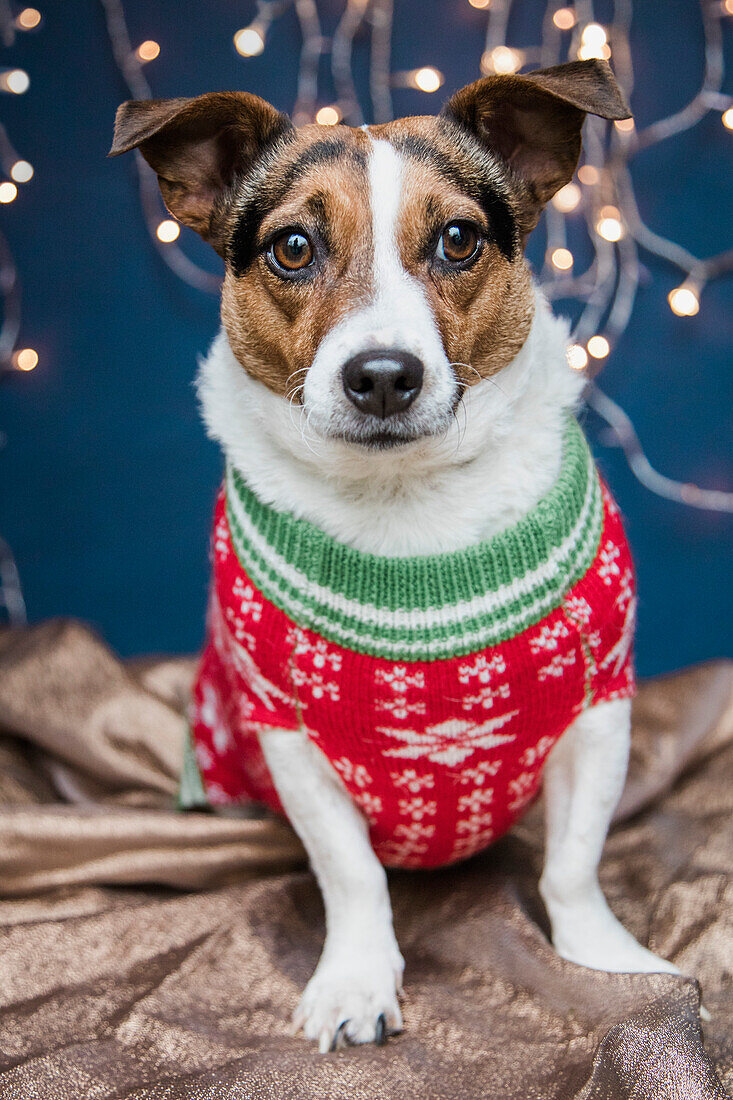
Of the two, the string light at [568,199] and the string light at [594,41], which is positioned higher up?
the string light at [594,41]

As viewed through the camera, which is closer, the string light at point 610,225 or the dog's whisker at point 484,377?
the dog's whisker at point 484,377

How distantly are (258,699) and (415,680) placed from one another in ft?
0.87

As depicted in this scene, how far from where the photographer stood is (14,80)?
9.01 ft

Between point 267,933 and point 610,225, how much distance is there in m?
1.88

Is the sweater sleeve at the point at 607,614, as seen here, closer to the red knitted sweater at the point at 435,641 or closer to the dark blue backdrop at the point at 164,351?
the red knitted sweater at the point at 435,641

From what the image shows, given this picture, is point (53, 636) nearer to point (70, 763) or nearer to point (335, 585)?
point (70, 763)

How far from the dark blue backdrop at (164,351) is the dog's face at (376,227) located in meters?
1.23

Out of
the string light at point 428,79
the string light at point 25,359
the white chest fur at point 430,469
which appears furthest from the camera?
the string light at point 25,359

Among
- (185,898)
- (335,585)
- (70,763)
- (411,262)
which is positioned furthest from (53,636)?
(411,262)

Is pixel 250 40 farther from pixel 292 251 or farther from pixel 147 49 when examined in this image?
pixel 292 251

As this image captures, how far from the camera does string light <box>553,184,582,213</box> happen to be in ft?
8.83

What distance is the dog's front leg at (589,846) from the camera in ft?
5.33

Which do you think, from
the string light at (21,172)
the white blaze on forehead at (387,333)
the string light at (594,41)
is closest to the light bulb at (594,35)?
the string light at (594,41)

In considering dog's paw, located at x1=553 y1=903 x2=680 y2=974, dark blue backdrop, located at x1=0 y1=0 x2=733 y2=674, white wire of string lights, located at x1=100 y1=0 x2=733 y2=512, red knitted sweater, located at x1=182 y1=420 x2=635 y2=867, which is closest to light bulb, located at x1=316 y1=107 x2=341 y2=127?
white wire of string lights, located at x1=100 y1=0 x2=733 y2=512
